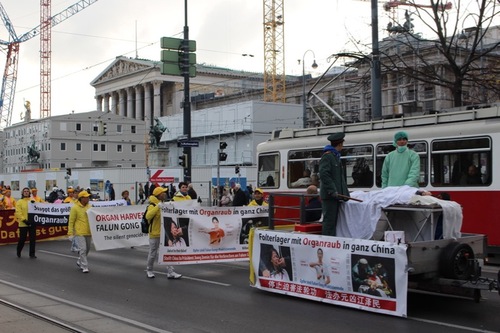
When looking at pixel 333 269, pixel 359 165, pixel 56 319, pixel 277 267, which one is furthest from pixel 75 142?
pixel 333 269

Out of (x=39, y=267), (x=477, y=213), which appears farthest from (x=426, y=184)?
(x=39, y=267)

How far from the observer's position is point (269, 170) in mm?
19172

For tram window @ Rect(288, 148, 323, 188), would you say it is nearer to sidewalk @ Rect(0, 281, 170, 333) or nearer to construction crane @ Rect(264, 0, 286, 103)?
sidewalk @ Rect(0, 281, 170, 333)

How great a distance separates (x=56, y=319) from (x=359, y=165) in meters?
9.75

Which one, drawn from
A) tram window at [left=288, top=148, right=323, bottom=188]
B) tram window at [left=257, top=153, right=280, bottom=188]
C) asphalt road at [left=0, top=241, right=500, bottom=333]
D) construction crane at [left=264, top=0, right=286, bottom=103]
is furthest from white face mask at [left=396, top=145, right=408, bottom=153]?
construction crane at [left=264, top=0, right=286, bottom=103]

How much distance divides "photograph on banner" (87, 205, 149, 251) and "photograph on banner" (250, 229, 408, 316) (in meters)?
5.68

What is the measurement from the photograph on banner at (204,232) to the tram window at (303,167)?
3698 millimetres

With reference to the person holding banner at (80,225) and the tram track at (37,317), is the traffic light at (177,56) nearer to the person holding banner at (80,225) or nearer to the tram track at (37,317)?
the person holding banner at (80,225)

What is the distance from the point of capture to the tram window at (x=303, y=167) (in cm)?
1748

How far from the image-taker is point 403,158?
10.1 meters

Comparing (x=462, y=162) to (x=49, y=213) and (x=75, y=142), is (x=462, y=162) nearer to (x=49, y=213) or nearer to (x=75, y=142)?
(x=49, y=213)

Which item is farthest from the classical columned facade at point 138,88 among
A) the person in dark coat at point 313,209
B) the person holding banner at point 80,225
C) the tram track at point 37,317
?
the tram track at point 37,317

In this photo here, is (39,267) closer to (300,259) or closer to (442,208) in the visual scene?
(300,259)

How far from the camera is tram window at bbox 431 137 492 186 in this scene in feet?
44.4
